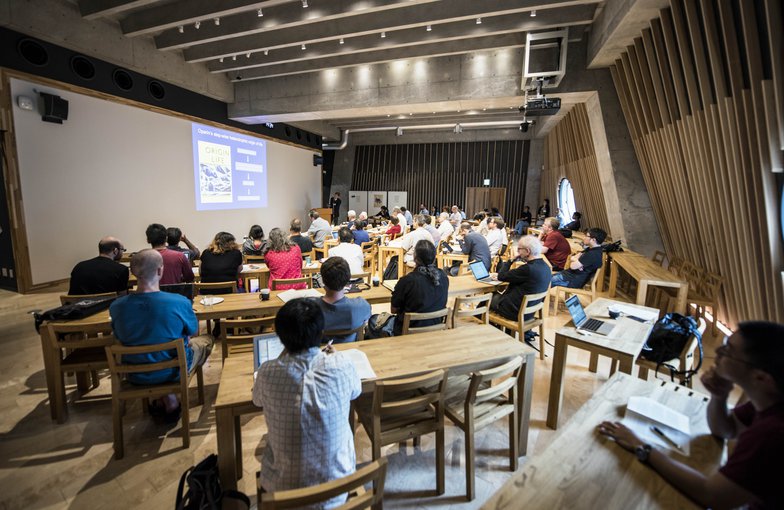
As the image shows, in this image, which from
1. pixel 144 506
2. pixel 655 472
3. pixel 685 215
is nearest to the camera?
pixel 655 472

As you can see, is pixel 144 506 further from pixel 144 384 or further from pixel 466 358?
pixel 466 358

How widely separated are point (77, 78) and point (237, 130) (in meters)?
4.02

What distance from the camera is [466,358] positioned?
7.07 feet

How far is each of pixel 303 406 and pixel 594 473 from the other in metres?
1.10

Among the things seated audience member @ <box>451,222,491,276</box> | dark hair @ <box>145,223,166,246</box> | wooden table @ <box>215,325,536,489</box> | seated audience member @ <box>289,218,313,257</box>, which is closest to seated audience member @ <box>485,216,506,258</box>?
seated audience member @ <box>451,222,491,276</box>

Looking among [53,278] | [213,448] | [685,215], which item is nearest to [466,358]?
[213,448]

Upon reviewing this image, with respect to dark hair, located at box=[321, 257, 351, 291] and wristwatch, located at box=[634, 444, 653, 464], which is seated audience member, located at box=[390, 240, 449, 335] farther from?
wristwatch, located at box=[634, 444, 653, 464]

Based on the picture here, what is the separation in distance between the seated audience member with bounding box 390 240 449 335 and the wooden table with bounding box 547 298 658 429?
938 millimetres

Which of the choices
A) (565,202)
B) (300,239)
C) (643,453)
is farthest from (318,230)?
(565,202)

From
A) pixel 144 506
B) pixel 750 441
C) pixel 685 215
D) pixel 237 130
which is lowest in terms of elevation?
pixel 144 506

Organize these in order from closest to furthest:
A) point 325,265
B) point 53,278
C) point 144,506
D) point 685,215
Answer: point 144,506 → point 325,265 → point 685,215 → point 53,278

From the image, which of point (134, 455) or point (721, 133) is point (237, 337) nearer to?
point (134, 455)

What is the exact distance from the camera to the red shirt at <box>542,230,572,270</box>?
573cm

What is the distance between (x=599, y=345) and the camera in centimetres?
246
